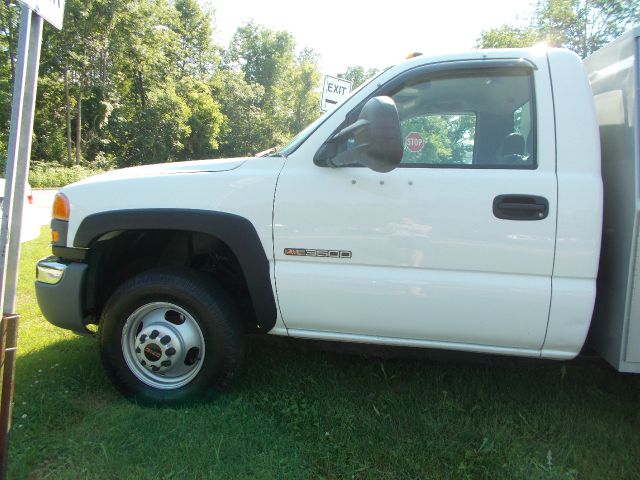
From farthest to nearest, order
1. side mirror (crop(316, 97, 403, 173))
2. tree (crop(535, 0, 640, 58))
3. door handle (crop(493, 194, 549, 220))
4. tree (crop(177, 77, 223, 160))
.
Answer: tree (crop(177, 77, 223, 160)) < tree (crop(535, 0, 640, 58)) < door handle (crop(493, 194, 549, 220)) < side mirror (crop(316, 97, 403, 173))

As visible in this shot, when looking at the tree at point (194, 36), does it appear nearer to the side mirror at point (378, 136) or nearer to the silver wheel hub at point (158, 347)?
the silver wheel hub at point (158, 347)

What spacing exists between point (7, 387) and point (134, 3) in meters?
27.9

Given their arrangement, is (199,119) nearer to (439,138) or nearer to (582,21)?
(582,21)

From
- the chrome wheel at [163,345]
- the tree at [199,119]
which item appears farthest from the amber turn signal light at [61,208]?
the tree at [199,119]

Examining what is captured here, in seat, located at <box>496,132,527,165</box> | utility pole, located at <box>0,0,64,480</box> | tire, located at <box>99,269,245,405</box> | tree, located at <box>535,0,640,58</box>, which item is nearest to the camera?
utility pole, located at <box>0,0,64,480</box>

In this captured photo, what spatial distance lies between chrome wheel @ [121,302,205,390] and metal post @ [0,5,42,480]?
0.89 m

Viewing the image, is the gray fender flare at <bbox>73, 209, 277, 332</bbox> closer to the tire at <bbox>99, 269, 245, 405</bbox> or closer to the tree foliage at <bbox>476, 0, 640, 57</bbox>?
the tire at <bbox>99, 269, 245, 405</bbox>

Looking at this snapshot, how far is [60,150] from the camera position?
91.1 feet

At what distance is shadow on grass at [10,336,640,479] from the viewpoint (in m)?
2.35

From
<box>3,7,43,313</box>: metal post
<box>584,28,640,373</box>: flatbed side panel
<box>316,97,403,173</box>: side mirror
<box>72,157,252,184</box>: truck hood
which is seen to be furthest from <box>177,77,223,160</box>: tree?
<box>584,28,640,373</box>: flatbed side panel

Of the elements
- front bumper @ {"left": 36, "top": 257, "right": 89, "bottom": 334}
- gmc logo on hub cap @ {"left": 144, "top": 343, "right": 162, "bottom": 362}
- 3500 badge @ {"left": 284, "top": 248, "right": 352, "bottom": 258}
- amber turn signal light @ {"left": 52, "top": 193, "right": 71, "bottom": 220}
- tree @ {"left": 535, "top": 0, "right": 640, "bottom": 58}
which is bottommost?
gmc logo on hub cap @ {"left": 144, "top": 343, "right": 162, "bottom": 362}

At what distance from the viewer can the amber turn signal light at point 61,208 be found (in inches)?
111

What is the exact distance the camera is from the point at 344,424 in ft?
8.71

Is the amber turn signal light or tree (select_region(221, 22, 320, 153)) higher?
tree (select_region(221, 22, 320, 153))
